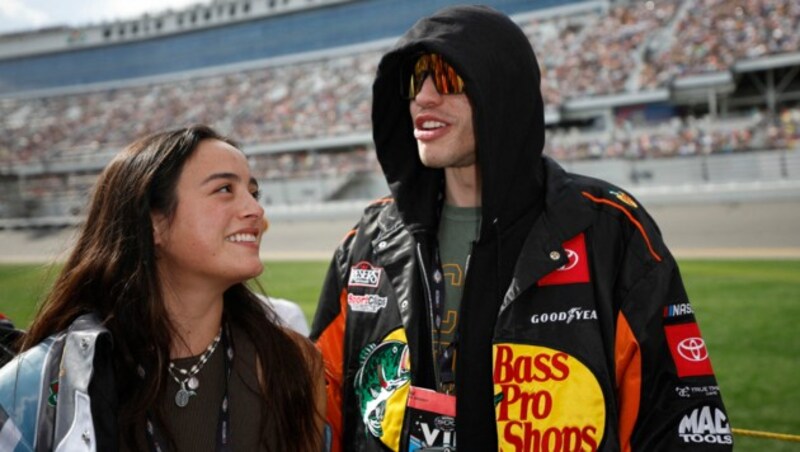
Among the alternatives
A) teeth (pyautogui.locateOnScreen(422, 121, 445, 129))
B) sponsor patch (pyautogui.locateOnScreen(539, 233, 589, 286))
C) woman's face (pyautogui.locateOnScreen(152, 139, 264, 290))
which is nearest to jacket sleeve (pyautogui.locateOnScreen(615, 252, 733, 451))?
sponsor patch (pyautogui.locateOnScreen(539, 233, 589, 286))

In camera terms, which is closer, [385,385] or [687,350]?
[687,350]

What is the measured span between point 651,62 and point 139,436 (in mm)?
27954

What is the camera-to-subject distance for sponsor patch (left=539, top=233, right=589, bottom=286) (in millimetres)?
1936

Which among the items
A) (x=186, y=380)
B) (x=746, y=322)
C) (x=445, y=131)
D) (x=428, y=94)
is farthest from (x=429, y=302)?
(x=746, y=322)

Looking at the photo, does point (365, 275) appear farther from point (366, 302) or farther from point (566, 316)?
point (566, 316)

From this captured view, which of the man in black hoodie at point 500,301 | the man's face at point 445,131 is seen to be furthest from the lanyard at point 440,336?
the man's face at point 445,131

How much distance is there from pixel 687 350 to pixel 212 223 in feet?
4.35

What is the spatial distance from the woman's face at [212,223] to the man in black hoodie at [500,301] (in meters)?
0.39

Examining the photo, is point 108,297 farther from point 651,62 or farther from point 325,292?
point 651,62

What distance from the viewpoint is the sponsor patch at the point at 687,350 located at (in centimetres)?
181

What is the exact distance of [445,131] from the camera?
2.09 m

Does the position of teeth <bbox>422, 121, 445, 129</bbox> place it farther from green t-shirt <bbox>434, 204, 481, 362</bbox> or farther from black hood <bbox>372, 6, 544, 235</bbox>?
green t-shirt <bbox>434, 204, 481, 362</bbox>

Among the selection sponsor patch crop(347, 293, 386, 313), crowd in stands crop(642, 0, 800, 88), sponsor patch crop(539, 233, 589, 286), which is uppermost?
sponsor patch crop(539, 233, 589, 286)

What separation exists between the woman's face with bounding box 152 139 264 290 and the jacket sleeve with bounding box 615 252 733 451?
1051 millimetres
